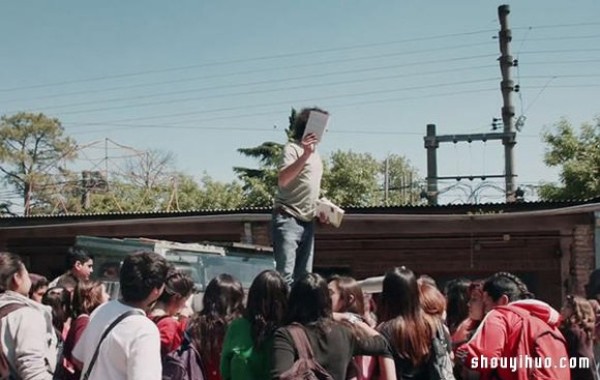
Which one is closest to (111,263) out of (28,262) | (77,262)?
(77,262)

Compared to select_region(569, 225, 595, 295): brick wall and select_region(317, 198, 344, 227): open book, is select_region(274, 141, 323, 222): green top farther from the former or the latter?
select_region(569, 225, 595, 295): brick wall

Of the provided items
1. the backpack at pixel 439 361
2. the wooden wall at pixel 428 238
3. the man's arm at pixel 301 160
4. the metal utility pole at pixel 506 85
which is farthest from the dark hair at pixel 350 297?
the metal utility pole at pixel 506 85

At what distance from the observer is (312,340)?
376 cm

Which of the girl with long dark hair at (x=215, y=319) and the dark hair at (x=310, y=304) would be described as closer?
the dark hair at (x=310, y=304)

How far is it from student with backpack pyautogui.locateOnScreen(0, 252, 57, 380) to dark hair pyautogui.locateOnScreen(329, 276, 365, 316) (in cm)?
169

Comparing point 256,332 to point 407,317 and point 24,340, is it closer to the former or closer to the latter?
point 407,317

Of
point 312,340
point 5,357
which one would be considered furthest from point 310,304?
point 5,357

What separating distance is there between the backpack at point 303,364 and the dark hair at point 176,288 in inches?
35.4

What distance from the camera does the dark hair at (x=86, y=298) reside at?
199 inches

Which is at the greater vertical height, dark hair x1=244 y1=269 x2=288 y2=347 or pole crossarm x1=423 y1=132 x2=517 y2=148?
pole crossarm x1=423 y1=132 x2=517 y2=148

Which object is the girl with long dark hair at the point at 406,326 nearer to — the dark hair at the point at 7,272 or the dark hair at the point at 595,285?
the dark hair at the point at 595,285

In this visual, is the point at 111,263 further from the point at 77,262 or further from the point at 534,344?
the point at 534,344

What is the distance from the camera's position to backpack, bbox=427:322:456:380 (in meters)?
4.43

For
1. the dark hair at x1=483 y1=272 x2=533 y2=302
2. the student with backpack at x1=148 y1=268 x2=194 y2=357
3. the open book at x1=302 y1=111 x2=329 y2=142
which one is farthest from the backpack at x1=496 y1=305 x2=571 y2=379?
the open book at x1=302 y1=111 x2=329 y2=142
